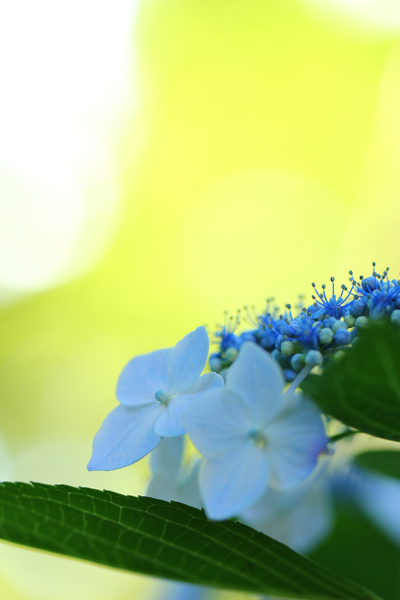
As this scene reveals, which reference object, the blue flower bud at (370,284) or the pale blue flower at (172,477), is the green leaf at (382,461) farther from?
the pale blue flower at (172,477)

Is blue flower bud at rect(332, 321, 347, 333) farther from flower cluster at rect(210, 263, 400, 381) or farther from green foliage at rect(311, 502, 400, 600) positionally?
green foliage at rect(311, 502, 400, 600)

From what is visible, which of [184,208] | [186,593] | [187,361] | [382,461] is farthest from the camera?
[184,208]

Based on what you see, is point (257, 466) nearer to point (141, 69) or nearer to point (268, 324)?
point (268, 324)

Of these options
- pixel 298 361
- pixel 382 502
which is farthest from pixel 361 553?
pixel 298 361

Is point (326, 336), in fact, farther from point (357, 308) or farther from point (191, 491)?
point (191, 491)

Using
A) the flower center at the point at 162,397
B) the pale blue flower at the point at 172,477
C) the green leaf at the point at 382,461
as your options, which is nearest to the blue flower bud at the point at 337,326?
the green leaf at the point at 382,461

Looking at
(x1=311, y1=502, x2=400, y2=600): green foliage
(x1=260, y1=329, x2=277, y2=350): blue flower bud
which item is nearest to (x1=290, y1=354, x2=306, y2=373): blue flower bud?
(x1=260, y1=329, x2=277, y2=350): blue flower bud

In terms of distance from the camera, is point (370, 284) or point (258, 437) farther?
point (370, 284)
